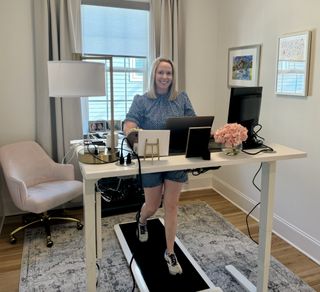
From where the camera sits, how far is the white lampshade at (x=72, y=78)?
2.14 m

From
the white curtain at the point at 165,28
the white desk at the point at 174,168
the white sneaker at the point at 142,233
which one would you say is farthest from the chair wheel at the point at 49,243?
the white curtain at the point at 165,28

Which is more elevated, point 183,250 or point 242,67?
point 242,67

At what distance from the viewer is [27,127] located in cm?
341

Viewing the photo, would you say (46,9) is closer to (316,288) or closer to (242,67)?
(242,67)

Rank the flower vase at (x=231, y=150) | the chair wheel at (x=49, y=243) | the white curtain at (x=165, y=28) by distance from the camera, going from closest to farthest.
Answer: the flower vase at (x=231, y=150) → the chair wheel at (x=49, y=243) → the white curtain at (x=165, y=28)

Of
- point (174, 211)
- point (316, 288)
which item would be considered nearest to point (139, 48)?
point (174, 211)

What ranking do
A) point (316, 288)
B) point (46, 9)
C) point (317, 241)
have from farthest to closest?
1. point (46, 9)
2. point (317, 241)
3. point (316, 288)

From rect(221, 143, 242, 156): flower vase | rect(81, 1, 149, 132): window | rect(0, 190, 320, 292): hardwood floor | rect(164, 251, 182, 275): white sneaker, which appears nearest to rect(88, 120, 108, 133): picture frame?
rect(81, 1, 149, 132): window

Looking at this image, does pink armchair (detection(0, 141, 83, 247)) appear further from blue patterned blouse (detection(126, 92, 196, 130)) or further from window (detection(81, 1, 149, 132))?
blue patterned blouse (detection(126, 92, 196, 130))

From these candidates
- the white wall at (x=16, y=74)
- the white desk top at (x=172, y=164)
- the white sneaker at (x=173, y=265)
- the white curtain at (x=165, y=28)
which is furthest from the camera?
the white curtain at (x=165, y=28)

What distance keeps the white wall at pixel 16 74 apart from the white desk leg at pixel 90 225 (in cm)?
198

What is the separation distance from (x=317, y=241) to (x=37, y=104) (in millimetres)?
2901

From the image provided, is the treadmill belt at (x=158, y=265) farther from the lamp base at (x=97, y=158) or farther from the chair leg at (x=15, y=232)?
the lamp base at (x=97, y=158)

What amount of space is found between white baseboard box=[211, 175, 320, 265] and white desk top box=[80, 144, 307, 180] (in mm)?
1052
